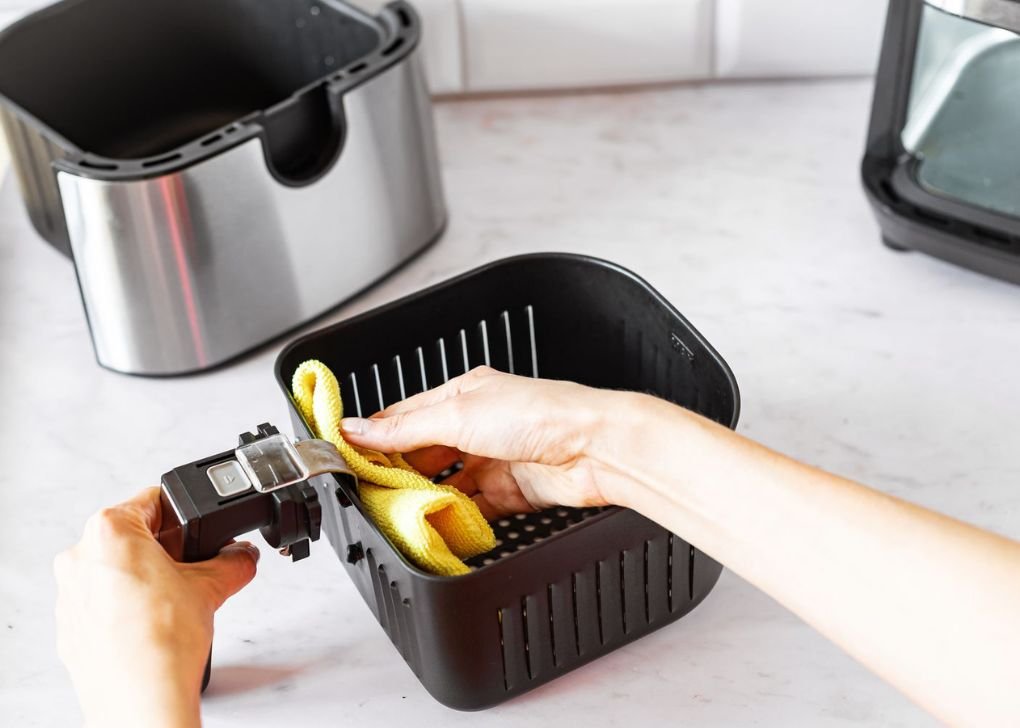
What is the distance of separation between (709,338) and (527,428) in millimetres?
318

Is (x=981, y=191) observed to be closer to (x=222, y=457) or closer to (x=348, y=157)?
(x=348, y=157)

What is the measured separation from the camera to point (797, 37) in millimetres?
1214

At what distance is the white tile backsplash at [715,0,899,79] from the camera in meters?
1.20

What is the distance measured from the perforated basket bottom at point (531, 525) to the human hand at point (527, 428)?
0.04 m

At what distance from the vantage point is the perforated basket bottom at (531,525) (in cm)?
79

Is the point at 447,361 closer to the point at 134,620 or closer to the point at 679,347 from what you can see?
the point at 679,347

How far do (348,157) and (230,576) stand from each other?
1.29 ft

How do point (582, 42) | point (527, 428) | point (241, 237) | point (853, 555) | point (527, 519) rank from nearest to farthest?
point (853, 555), point (527, 428), point (527, 519), point (241, 237), point (582, 42)

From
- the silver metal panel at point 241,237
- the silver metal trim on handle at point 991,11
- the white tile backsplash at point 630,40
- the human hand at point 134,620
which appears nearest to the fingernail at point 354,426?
the human hand at point 134,620

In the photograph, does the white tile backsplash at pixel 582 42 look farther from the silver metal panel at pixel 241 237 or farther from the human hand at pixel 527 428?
the human hand at pixel 527 428

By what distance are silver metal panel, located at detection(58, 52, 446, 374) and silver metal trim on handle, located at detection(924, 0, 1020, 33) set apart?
1.34ft

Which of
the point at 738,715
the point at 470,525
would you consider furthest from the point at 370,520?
the point at 738,715

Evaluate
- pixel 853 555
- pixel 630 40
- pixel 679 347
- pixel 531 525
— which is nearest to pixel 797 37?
pixel 630 40

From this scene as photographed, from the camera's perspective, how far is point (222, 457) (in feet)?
2.19
